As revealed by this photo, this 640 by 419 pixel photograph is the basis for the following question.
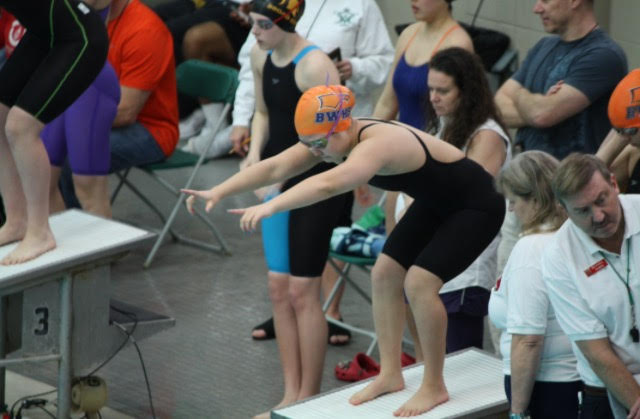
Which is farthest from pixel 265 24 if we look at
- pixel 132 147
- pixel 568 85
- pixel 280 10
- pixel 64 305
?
pixel 132 147

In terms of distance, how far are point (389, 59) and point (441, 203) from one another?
2283 mm

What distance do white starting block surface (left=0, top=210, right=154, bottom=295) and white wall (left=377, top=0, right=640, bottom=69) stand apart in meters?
3.23

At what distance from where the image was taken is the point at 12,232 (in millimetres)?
5734

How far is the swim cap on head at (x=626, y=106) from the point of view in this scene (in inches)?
180

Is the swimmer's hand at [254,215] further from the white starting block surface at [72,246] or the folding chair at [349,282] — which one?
the folding chair at [349,282]

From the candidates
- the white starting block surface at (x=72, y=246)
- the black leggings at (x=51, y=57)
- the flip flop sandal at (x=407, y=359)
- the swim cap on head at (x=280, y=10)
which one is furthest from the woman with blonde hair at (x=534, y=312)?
the black leggings at (x=51, y=57)

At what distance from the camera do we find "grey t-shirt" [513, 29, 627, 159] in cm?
543

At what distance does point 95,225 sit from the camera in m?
5.92

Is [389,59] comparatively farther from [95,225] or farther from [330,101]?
[330,101]

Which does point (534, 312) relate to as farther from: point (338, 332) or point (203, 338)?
point (203, 338)

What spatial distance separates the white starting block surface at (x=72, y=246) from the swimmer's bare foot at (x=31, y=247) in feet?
0.10

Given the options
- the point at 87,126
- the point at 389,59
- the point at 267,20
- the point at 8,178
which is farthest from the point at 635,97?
the point at 87,126

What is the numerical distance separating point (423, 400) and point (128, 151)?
11.2 ft

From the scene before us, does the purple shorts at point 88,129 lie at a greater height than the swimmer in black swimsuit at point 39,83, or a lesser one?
lesser
